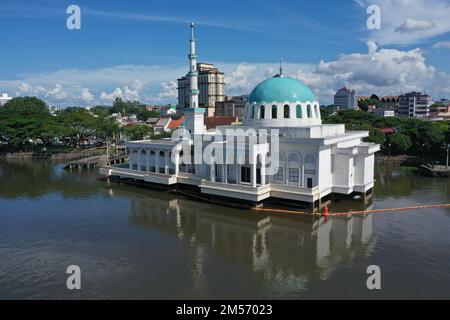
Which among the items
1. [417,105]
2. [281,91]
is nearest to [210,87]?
[417,105]

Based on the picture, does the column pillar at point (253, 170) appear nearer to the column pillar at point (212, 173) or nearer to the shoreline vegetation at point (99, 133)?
the column pillar at point (212, 173)

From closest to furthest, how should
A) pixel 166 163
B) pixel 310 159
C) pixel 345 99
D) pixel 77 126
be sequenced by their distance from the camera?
pixel 310 159, pixel 166 163, pixel 77 126, pixel 345 99

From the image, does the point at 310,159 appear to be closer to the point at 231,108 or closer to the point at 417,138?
the point at 417,138

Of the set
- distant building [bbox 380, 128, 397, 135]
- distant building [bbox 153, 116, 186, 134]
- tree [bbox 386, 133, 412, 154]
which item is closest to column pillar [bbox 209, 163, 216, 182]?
tree [bbox 386, 133, 412, 154]

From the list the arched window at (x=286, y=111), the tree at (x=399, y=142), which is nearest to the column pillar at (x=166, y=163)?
the arched window at (x=286, y=111)

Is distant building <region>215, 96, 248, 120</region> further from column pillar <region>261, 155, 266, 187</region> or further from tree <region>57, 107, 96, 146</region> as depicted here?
column pillar <region>261, 155, 266, 187</region>
